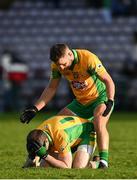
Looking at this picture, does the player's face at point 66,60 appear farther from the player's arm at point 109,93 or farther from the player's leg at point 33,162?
the player's leg at point 33,162

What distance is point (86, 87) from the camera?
11688 mm

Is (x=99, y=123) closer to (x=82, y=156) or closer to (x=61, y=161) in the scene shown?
(x=82, y=156)

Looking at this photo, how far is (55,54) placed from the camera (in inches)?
434

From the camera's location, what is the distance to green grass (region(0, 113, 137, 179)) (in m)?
10.3

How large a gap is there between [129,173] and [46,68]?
762 inches

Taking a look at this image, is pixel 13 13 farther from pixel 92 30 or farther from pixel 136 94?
pixel 136 94

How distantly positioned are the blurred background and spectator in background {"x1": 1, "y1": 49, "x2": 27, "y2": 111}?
0.06 m

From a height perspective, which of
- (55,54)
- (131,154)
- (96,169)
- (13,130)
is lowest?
(13,130)

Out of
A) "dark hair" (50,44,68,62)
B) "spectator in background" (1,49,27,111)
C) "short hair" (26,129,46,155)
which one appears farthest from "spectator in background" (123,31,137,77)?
"short hair" (26,129,46,155)

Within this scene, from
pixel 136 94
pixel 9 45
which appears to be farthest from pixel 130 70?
pixel 9 45

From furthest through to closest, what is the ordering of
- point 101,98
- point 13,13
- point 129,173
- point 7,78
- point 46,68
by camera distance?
point 13,13 → point 46,68 → point 7,78 → point 101,98 → point 129,173

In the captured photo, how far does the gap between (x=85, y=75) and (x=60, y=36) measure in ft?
65.2

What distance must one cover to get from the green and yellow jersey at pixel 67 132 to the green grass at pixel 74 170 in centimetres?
36

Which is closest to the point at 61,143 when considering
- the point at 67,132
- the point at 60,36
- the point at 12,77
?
the point at 67,132
